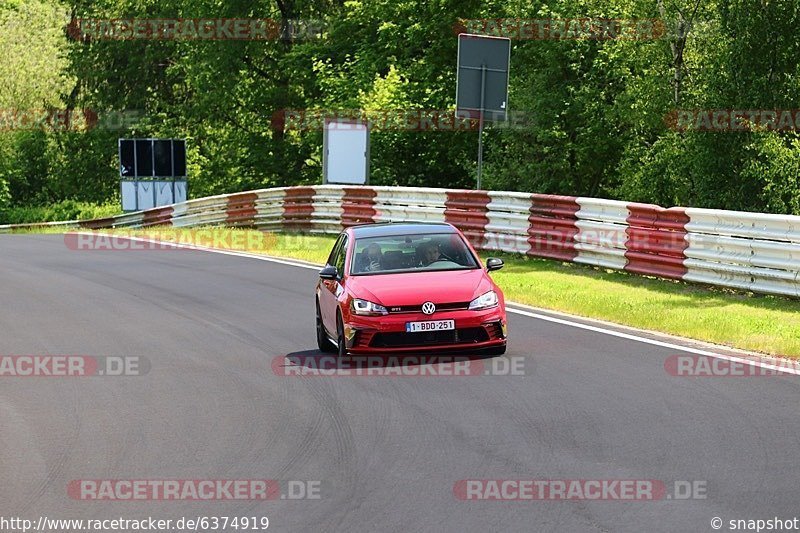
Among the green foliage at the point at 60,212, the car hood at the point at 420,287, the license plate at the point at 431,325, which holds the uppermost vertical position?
the car hood at the point at 420,287

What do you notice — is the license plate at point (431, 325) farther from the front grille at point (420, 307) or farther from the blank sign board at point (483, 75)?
the blank sign board at point (483, 75)

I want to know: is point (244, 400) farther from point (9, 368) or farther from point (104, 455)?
point (9, 368)

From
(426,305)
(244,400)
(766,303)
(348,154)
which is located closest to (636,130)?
(348,154)

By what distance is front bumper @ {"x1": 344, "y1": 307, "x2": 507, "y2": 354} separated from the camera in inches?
531

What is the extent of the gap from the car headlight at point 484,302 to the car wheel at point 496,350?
0.44 meters

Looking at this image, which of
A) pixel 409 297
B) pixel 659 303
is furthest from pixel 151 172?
pixel 409 297

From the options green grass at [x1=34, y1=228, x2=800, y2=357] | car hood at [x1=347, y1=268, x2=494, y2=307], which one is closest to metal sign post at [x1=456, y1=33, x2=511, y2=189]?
green grass at [x1=34, y1=228, x2=800, y2=357]

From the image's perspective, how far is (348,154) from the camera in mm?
32406

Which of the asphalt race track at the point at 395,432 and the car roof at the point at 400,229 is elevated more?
the car roof at the point at 400,229

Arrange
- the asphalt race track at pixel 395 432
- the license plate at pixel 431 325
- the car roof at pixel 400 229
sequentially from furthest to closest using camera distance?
the car roof at pixel 400 229
the license plate at pixel 431 325
the asphalt race track at pixel 395 432

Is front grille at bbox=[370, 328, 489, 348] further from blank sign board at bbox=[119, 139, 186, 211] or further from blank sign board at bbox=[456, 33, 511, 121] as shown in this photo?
blank sign board at bbox=[119, 139, 186, 211]

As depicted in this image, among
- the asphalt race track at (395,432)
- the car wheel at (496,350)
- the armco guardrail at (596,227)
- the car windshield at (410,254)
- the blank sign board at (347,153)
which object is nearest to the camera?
the asphalt race track at (395,432)

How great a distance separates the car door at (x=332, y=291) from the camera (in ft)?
46.9

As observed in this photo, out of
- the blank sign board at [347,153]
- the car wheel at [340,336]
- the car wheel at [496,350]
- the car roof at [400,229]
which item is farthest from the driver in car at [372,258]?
the blank sign board at [347,153]
